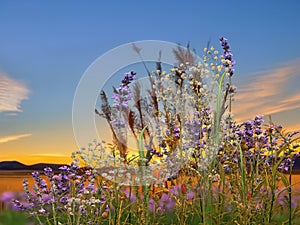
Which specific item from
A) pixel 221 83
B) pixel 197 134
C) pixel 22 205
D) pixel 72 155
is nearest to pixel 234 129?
pixel 197 134

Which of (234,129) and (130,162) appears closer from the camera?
(130,162)

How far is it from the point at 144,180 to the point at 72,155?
0.55 metres

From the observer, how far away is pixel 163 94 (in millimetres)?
2730

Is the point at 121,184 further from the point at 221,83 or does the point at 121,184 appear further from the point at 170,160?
the point at 221,83

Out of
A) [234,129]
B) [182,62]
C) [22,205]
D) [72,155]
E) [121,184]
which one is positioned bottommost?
[22,205]

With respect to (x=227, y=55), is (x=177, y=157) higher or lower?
lower

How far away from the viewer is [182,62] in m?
2.82

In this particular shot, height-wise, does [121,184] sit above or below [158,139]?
below

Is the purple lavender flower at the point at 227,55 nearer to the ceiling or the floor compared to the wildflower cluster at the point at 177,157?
nearer to the ceiling

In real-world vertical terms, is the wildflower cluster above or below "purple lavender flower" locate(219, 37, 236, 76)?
below

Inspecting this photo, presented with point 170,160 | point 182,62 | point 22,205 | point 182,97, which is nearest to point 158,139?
point 170,160

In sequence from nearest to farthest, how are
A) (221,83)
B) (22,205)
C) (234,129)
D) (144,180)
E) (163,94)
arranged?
1. (221,83)
2. (144,180)
3. (163,94)
4. (234,129)
5. (22,205)

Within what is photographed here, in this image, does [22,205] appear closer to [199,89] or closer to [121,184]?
[121,184]

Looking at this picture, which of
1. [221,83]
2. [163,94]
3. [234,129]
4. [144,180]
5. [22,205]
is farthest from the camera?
[22,205]
